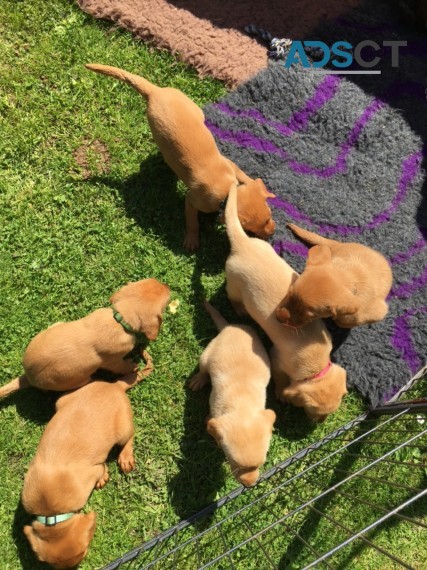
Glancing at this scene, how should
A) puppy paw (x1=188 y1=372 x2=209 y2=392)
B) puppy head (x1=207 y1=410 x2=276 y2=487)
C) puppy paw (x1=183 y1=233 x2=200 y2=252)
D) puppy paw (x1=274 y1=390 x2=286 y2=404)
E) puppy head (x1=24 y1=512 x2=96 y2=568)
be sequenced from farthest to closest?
puppy paw (x1=183 y1=233 x2=200 y2=252) < puppy paw (x1=188 y1=372 x2=209 y2=392) < puppy paw (x1=274 y1=390 x2=286 y2=404) < puppy head (x1=24 y1=512 x2=96 y2=568) < puppy head (x1=207 y1=410 x2=276 y2=487)

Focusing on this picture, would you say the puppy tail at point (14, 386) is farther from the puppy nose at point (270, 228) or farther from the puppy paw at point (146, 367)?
the puppy nose at point (270, 228)

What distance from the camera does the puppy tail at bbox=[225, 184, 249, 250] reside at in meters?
3.93

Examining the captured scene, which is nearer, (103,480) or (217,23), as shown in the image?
(103,480)

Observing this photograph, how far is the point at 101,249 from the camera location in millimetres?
4543

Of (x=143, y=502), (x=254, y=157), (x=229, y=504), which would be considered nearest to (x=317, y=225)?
(x=254, y=157)

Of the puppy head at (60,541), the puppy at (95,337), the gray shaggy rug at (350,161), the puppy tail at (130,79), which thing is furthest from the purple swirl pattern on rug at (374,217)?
the puppy head at (60,541)

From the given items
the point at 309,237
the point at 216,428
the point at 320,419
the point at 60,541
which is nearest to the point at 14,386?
the point at 60,541

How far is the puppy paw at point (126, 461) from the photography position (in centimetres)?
412

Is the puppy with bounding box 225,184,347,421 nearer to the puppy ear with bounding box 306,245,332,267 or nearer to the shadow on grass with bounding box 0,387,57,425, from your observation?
the puppy ear with bounding box 306,245,332,267

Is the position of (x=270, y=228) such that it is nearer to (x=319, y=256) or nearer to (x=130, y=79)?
(x=319, y=256)

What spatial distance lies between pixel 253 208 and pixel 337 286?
981 millimetres

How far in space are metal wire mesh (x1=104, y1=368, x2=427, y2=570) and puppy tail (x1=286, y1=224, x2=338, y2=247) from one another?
1.45 meters

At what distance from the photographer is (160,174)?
Result: 4695mm

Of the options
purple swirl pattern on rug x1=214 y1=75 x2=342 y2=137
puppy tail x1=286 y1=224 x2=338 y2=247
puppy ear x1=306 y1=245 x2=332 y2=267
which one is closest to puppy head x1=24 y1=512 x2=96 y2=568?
puppy ear x1=306 y1=245 x2=332 y2=267
